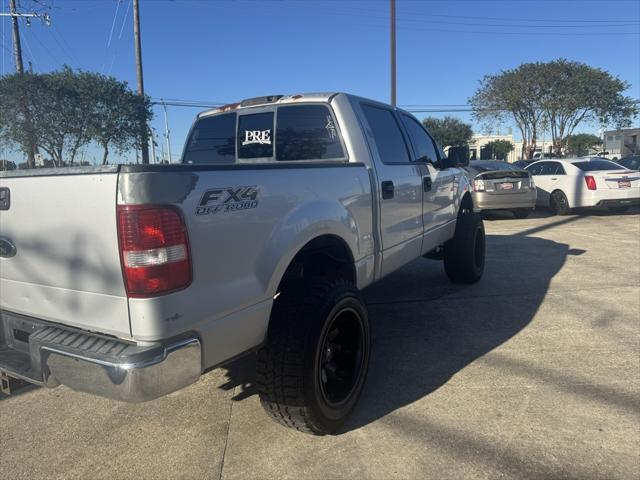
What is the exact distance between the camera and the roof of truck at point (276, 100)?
368 centimetres

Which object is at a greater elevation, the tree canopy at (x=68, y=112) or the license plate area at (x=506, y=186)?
the tree canopy at (x=68, y=112)

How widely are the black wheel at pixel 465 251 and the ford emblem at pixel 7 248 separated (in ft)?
14.8

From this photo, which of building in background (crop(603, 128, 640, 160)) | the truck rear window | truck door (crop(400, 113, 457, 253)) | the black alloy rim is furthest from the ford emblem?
building in background (crop(603, 128, 640, 160))

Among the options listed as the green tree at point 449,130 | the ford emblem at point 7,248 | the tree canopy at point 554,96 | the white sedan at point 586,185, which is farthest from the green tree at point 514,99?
the ford emblem at point 7,248

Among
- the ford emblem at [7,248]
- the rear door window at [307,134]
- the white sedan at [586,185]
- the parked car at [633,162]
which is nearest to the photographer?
the ford emblem at [7,248]

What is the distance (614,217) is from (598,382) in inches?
416

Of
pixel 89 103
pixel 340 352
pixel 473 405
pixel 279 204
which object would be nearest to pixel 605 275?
pixel 473 405

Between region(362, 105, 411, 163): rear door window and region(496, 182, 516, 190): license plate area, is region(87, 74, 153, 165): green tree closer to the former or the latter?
region(496, 182, 516, 190): license plate area

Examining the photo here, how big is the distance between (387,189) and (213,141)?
5.39ft

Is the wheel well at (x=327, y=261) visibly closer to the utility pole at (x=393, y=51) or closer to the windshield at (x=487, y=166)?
the windshield at (x=487, y=166)

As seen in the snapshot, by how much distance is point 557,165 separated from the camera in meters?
13.2

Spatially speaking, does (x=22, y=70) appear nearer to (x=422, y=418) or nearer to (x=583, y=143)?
(x=422, y=418)

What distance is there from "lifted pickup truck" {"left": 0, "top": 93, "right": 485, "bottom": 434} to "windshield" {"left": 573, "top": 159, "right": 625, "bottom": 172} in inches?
430

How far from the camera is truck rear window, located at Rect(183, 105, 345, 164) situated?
11.9 feet
